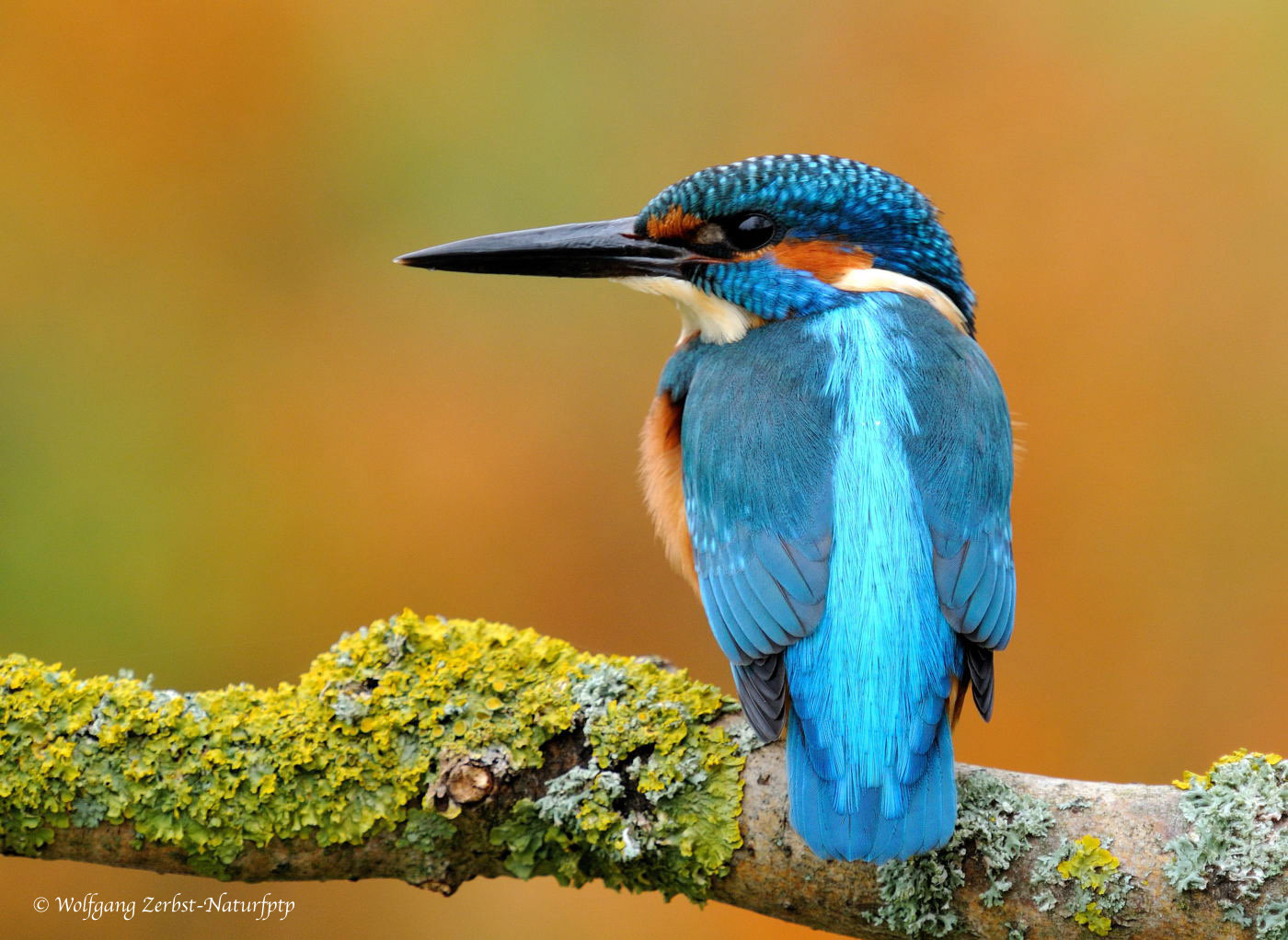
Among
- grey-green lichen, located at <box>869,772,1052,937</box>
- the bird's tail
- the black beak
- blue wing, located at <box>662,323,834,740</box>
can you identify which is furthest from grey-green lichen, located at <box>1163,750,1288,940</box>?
the black beak

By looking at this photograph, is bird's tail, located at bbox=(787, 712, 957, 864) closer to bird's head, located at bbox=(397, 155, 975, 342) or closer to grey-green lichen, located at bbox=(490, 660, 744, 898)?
grey-green lichen, located at bbox=(490, 660, 744, 898)

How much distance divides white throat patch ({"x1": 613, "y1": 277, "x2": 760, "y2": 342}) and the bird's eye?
3.6 inches

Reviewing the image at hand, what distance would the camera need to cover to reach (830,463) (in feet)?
5.76

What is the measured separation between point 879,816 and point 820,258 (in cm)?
90

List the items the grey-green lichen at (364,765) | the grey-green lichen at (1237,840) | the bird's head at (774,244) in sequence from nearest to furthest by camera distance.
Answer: the grey-green lichen at (1237,840) → the grey-green lichen at (364,765) → the bird's head at (774,244)

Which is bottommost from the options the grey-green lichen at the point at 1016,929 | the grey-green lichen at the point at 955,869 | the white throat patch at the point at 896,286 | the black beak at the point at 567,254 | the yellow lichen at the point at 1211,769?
the grey-green lichen at the point at 1016,929

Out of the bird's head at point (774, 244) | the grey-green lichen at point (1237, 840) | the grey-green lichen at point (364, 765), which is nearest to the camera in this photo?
the grey-green lichen at point (1237, 840)

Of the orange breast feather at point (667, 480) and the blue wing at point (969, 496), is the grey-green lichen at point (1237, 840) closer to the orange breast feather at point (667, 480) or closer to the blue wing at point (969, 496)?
the blue wing at point (969, 496)

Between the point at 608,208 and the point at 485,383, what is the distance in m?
0.51

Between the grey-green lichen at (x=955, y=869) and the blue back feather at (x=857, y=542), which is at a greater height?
the blue back feather at (x=857, y=542)

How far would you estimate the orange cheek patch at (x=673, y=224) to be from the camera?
206 cm

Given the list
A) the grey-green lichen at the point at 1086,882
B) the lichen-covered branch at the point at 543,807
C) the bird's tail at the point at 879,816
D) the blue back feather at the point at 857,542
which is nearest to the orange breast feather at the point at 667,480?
the blue back feather at the point at 857,542

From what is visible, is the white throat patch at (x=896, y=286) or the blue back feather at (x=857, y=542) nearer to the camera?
the blue back feather at (x=857, y=542)

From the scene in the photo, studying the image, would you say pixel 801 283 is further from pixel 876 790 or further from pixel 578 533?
pixel 578 533
